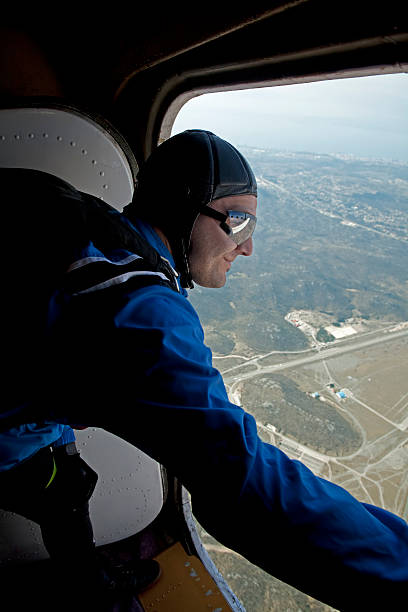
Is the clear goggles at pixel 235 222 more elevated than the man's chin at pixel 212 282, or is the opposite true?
the clear goggles at pixel 235 222

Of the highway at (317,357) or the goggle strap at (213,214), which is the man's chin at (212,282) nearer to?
the goggle strap at (213,214)

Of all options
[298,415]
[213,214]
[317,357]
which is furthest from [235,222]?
[317,357]

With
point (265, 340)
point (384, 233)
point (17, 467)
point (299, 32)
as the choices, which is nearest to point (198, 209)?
point (299, 32)

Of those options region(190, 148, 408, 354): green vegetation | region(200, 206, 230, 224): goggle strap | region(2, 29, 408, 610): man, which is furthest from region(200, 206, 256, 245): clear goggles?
region(190, 148, 408, 354): green vegetation

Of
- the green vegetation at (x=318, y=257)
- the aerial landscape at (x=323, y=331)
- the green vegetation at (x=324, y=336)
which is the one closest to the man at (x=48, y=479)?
the aerial landscape at (x=323, y=331)

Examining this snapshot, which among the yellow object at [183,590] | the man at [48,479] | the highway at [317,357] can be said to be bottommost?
the yellow object at [183,590]
